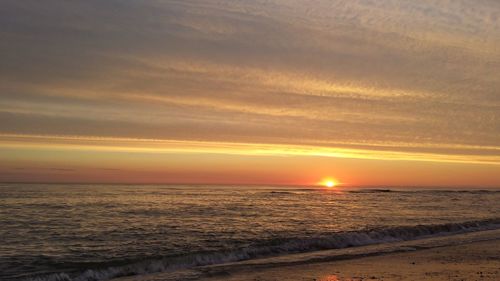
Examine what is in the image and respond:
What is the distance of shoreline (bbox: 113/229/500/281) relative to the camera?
1593cm

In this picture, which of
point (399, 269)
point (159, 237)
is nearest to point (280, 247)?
point (159, 237)

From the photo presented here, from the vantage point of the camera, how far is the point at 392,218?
39.0m

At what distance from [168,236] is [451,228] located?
20666 millimetres

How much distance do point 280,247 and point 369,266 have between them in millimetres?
6344

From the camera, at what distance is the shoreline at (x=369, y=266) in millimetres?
15930

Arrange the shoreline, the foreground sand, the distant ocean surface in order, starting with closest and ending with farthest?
the foreground sand < the shoreline < the distant ocean surface

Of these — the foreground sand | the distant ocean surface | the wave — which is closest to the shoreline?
the foreground sand

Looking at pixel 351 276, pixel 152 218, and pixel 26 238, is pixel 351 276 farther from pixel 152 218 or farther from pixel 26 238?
pixel 152 218

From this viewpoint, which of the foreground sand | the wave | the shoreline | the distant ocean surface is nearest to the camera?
the foreground sand

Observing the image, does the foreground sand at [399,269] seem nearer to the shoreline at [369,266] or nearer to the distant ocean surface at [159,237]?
the shoreline at [369,266]

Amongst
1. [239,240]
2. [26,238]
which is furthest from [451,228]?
[26,238]

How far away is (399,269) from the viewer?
56.3 feet

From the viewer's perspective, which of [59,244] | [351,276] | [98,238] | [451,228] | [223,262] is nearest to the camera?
[351,276]

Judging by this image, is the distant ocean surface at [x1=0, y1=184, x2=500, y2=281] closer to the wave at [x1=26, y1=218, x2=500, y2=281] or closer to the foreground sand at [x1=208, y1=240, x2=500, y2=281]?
the wave at [x1=26, y1=218, x2=500, y2=281]
